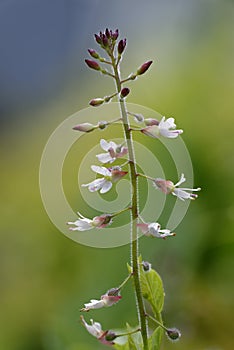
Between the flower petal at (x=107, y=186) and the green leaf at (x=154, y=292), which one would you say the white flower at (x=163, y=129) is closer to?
the flower petal at (x=107, y=186)

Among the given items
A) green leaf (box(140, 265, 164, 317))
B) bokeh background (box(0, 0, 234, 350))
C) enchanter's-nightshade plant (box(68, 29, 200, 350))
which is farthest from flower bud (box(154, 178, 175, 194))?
bokeh background (box(0, 0, 234, 350))

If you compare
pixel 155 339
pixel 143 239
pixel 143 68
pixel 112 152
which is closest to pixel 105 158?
pixel 112 152

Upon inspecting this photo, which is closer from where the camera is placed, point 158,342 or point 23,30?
point 158,342

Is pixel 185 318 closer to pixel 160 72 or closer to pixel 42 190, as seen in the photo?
pixel 42 190

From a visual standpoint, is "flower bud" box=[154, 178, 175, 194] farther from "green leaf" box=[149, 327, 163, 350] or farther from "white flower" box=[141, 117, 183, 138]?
"green leaf" box=[149, 327, 163, 350]

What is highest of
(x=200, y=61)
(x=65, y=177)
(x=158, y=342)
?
(x=200, y=61)

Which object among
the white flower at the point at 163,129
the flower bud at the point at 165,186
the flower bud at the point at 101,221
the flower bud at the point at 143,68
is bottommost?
the flower bud at the point at 101,221

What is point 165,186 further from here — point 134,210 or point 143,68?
point 143,68

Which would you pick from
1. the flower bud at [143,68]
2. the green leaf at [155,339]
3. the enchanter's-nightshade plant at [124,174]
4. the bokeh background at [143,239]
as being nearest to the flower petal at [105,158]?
the enchanter's-nightshade plant at [124,174]

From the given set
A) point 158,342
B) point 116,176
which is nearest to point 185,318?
point 158,342
